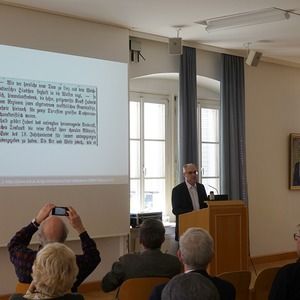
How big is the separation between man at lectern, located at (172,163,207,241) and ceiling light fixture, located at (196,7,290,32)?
181 cm

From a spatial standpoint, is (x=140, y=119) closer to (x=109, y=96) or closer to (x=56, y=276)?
(x=109, y=96)

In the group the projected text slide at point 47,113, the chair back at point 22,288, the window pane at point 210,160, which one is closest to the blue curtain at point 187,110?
the window pane at point 210,160

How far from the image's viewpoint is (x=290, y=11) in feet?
21.2

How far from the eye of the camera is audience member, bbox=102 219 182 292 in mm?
3609

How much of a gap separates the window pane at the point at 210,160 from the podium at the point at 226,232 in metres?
2.65

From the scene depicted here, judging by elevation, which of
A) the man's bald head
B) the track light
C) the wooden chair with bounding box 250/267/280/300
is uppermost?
the track light

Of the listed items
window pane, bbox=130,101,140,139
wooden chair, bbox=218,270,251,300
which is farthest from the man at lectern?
wooden chair, bbox=218,270,251,300

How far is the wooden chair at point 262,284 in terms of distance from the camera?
405 cm

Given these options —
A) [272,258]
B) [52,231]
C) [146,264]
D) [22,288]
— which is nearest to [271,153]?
[272,258]

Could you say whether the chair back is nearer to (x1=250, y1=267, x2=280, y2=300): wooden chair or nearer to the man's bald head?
the man's bald head

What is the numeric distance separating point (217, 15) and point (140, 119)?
6.71 feet

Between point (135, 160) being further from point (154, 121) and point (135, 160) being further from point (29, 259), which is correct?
point (29, 259)

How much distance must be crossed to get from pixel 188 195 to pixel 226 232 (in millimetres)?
1077

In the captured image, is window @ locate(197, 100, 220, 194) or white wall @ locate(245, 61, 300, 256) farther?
white wall @ locate(245, 61, 300, 256)
